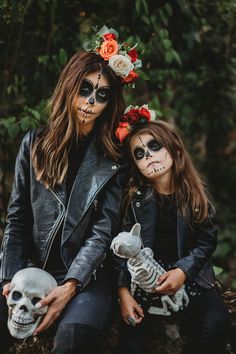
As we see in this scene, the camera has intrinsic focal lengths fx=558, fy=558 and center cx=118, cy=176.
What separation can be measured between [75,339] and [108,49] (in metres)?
1.64

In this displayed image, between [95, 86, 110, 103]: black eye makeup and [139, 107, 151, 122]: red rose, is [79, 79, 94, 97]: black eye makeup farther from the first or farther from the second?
[139, 107, 151, 122]: red rose

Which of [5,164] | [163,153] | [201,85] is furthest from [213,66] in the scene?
[163,153]

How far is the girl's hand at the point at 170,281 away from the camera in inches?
114

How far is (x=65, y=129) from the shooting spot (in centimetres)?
321

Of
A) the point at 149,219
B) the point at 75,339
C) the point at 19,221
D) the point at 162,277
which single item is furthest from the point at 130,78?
the point at 75,339

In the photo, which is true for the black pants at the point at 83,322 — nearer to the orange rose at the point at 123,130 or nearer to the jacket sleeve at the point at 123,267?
the jacket sleeve at the point at 123,267

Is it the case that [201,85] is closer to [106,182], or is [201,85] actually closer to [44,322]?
[106,182]

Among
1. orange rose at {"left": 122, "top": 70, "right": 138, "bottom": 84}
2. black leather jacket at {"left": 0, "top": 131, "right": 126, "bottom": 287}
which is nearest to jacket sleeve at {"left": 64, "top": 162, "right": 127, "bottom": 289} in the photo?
black leather jacket at {"left": 0, "top": 131, "right": 126, "bottom": 287}

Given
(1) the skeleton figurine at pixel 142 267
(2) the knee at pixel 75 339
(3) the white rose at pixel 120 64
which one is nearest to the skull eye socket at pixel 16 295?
(2) the knee at pixel 75 339

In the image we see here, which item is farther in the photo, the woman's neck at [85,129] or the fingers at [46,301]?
the woman's neck at [85,129]

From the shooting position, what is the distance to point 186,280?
9.81ft

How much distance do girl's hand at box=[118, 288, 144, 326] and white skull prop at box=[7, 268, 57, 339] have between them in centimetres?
46

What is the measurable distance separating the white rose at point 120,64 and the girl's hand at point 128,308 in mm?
1239

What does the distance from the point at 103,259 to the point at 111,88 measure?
3.25 ft
